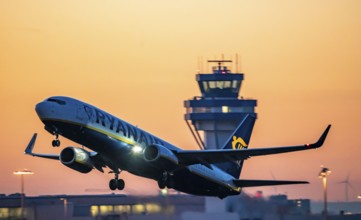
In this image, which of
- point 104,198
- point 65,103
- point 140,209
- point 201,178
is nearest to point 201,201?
point 104,198

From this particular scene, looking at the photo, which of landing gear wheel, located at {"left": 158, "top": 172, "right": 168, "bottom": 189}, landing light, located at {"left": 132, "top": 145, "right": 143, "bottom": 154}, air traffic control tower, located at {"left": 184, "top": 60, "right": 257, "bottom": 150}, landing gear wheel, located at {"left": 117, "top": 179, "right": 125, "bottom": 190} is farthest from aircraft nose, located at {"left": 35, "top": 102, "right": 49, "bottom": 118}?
air traffic control tower, located at {"left": 184, "top": 60, "right": 257, "bottom": 150}

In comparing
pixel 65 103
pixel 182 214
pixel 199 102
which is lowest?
pixel 182 214

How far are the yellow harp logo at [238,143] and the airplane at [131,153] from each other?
25.7 feet

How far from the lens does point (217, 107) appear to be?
516ft

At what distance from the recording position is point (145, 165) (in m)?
81.3

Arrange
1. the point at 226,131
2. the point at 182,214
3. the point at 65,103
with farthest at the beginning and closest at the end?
the point at 226,131 < the point at 182,214 < the point at 65,103

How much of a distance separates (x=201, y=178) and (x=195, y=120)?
7160cm

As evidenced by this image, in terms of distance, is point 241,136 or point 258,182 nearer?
point 258,182

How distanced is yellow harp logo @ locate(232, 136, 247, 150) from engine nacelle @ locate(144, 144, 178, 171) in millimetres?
17377

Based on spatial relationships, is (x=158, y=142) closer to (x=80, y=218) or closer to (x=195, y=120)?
(x=80, y=218)

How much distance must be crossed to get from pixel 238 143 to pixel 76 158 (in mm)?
20110

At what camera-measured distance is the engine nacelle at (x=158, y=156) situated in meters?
80.6

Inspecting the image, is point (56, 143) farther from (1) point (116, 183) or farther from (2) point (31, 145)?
(2) point (31, 145)

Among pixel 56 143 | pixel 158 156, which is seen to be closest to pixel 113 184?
pixel 158 156
